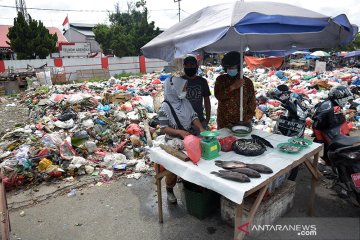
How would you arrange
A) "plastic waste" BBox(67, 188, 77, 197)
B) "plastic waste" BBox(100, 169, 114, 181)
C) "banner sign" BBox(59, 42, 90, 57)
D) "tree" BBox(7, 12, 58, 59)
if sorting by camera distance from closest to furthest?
"plastic waste" BBox(67, 188, 77, 197)
"plastic waste" BBox(100, 169, 114, 181)
"tree" BBox(7, 12, 58, 59)
"banner sign" BBox(59, 42, 90, 57)

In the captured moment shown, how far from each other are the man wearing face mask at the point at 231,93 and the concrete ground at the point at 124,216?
1250mm

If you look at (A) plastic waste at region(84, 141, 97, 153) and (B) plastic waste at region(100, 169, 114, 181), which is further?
(A) plastic waste at region(84, 141, 97, 153)

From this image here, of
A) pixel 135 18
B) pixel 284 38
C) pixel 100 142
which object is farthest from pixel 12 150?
pixel 135 18

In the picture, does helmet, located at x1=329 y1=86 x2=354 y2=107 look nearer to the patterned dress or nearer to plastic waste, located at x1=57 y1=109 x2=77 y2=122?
the patterned dress

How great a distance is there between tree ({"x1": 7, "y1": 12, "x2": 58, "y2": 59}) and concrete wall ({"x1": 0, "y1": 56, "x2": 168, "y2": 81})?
2076 millimetres

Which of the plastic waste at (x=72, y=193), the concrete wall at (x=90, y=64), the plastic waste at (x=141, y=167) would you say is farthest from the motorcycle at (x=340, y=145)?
the concrete wall at (x=90, y=64)

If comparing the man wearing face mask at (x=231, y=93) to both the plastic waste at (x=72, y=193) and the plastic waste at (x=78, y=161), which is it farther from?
the plastic waste at (x=78, y=161)

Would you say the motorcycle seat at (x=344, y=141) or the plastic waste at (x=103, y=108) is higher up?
the motorcycle seat at (x=344, y=141)

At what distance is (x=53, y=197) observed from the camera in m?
3.77

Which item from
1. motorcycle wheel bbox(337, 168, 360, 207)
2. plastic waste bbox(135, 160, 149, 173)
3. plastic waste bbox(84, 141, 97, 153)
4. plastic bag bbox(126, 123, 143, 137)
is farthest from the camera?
plastic bag bbox(126, 123, 143, 137)

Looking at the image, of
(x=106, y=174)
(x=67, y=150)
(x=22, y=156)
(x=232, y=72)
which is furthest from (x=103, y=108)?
(x=232, y=72)

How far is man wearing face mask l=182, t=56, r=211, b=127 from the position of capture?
10.2 feet

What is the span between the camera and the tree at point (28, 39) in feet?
65.0

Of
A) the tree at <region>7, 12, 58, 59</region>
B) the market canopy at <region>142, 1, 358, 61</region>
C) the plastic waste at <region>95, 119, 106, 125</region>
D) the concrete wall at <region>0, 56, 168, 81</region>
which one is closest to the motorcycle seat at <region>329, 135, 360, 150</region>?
the market canopy at <region>142, 1, 358, 61</region>
